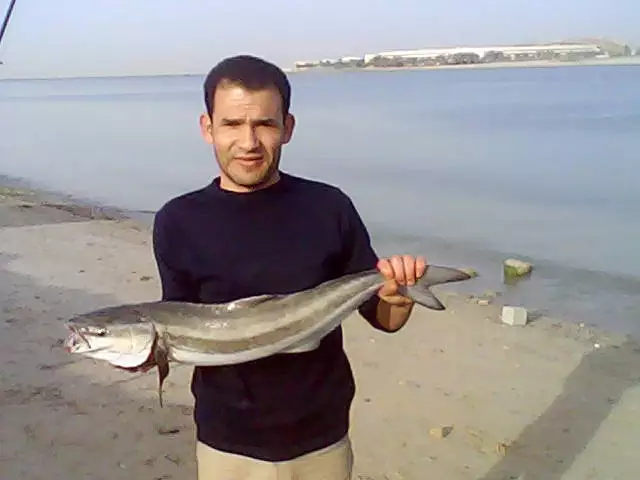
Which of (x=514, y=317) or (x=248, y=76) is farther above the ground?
(x=248, y=76)

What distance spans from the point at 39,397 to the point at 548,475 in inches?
157

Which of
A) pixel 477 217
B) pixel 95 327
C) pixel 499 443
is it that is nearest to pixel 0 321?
pixel 499 443

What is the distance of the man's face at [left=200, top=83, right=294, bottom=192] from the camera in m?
2.83

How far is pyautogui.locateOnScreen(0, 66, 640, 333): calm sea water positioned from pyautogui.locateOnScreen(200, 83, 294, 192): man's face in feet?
30.3

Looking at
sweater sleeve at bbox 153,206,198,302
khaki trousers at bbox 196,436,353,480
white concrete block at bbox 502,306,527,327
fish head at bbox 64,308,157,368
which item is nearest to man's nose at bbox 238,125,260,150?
sweater sleeve at bbox 153,206,198,302

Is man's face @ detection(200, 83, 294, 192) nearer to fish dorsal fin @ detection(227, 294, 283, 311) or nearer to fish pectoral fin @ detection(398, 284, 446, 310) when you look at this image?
fish dorsal fin @ detection(227, 294, 283, 311)

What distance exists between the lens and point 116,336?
8.95 ft

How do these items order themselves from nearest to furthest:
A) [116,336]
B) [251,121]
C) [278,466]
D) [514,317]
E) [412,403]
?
1. [116,336]
2. [251,121]
3. [278,466]
4. [412,403]
5. [514,317]

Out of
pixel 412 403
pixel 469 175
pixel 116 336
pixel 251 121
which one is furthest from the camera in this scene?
pixel 469 175

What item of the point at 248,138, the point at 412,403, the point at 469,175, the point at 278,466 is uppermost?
the point at 248,138

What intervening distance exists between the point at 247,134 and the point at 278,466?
3.83ft

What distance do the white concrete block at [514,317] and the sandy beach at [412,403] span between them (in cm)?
14

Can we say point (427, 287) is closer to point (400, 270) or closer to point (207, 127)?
point (400, 270)

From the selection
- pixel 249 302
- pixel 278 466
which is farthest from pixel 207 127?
pixel 278 466
